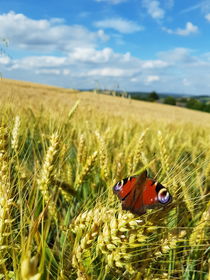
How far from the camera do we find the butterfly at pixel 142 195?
87cm

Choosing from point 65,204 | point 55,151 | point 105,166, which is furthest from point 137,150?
point 65,204

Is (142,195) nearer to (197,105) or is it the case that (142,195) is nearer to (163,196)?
(163,196)

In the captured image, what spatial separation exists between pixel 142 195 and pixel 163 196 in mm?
75

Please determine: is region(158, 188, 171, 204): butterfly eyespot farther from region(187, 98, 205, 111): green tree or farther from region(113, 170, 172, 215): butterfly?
region(187, 98, 205, 111): green tree

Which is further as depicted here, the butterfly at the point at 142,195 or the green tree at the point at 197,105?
the green tree at the point at 197,105

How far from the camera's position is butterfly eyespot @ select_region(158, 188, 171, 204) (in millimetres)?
858

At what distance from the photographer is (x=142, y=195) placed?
36.4 inches

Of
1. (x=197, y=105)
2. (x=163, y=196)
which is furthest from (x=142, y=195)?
(x=197, y=105)

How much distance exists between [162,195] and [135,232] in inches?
5.3

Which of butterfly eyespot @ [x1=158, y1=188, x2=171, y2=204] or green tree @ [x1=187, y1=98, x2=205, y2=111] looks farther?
green tree @ [x1=187, y1=98, x2=205, y2=111]

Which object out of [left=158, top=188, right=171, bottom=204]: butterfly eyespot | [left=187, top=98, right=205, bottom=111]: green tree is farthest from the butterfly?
[left=187, top=98, right=205, bottom=111]: green tree

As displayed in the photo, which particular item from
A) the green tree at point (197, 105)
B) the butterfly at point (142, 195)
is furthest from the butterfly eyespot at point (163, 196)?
the green tree at point (197, 105)

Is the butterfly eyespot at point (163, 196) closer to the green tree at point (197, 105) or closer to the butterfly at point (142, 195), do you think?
the butterfly at point (142, 195)

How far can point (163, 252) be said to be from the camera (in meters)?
0.91
